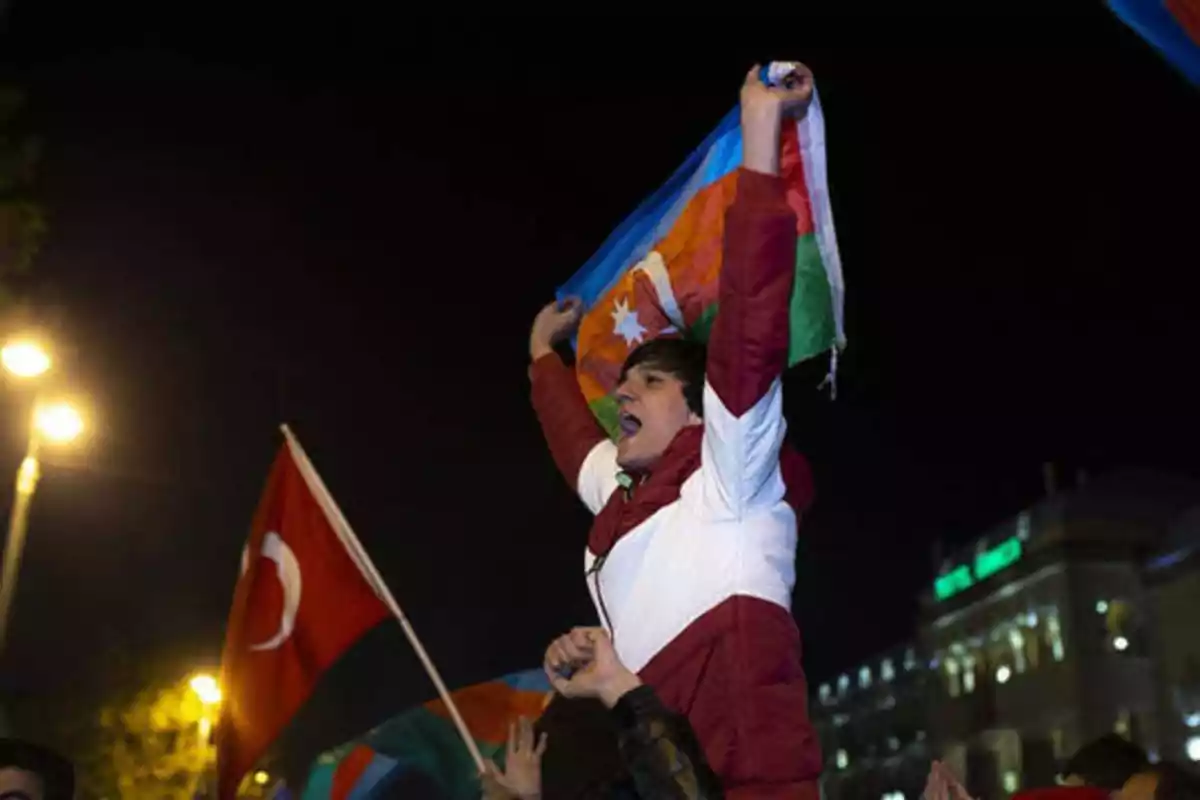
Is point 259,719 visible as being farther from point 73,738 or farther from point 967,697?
point 967,697

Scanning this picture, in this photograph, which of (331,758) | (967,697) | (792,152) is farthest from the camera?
(967,697)

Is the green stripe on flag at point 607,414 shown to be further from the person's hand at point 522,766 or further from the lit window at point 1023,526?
the lit window at point 1023,526

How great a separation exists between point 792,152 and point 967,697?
2995 inches

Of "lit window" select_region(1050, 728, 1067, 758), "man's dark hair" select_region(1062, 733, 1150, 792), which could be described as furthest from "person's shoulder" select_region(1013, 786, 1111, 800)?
"lit window" select_region(1050, 728, 1067, 758)

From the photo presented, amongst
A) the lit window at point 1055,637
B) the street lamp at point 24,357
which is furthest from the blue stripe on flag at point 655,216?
the lit window at point 1055,637

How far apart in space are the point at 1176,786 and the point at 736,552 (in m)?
1.73

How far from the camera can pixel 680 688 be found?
346cm

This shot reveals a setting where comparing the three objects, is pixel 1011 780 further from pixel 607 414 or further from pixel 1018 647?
pixel 607 414

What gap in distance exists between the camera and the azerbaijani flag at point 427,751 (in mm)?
6727

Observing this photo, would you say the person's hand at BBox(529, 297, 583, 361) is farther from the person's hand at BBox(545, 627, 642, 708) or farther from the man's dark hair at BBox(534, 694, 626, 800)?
the person's hand at BBox(545, 627, 642, 708)

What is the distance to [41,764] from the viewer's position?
4.05 metres

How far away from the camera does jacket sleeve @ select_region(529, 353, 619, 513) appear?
14.7ft

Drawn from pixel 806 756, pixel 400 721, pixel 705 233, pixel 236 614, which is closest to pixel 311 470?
pixel 236 614

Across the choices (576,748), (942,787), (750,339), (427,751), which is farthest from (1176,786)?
(427,751)
